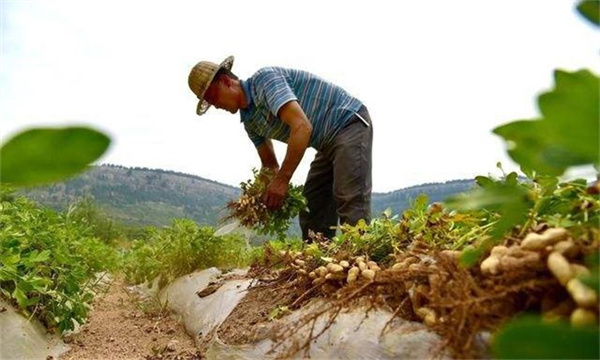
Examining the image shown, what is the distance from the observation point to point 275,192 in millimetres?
3443

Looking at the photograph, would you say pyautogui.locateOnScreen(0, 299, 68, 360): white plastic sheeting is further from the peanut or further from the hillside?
the hillside

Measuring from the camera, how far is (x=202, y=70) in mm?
3684

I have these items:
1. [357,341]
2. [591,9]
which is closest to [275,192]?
[357,341]

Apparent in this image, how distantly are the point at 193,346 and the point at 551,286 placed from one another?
79.7 inches

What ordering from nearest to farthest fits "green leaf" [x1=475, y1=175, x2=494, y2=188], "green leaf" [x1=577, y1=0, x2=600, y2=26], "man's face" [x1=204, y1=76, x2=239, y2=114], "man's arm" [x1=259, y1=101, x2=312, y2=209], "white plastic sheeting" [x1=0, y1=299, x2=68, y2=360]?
"green leaf" [x1=577, y1=0, x2=600, y2=26] → "green leaf" [x1=475, y1=175, x2=494, y2=188] → "white plastic sheeting" [x1=0, y1=299, x2=68, y2=360] → "man's arm" [x1=259, y1=101, x2=312, y2=209] → "man's face" [x1=204, y1=76, x2=239, y2=114]

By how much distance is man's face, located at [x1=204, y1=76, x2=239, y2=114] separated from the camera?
3.67 m

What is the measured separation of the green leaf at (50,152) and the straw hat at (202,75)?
3.38 m

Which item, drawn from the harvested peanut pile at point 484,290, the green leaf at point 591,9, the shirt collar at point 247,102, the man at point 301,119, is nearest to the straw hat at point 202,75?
the man at point 301,119

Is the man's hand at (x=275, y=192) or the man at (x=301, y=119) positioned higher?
the man at (x=301, y=119)

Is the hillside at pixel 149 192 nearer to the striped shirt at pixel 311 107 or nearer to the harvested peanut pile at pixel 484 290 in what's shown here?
the striped shirt at pixel 311 107

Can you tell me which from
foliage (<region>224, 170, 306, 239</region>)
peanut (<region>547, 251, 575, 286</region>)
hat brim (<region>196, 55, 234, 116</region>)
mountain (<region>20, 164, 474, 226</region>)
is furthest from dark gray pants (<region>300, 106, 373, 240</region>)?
mountain (<region>20, 164, 474, 226</region>)

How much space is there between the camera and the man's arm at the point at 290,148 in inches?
132

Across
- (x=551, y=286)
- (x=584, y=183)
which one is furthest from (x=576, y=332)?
(x=584, y=183)

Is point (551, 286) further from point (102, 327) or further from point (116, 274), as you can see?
point (116, 274)
